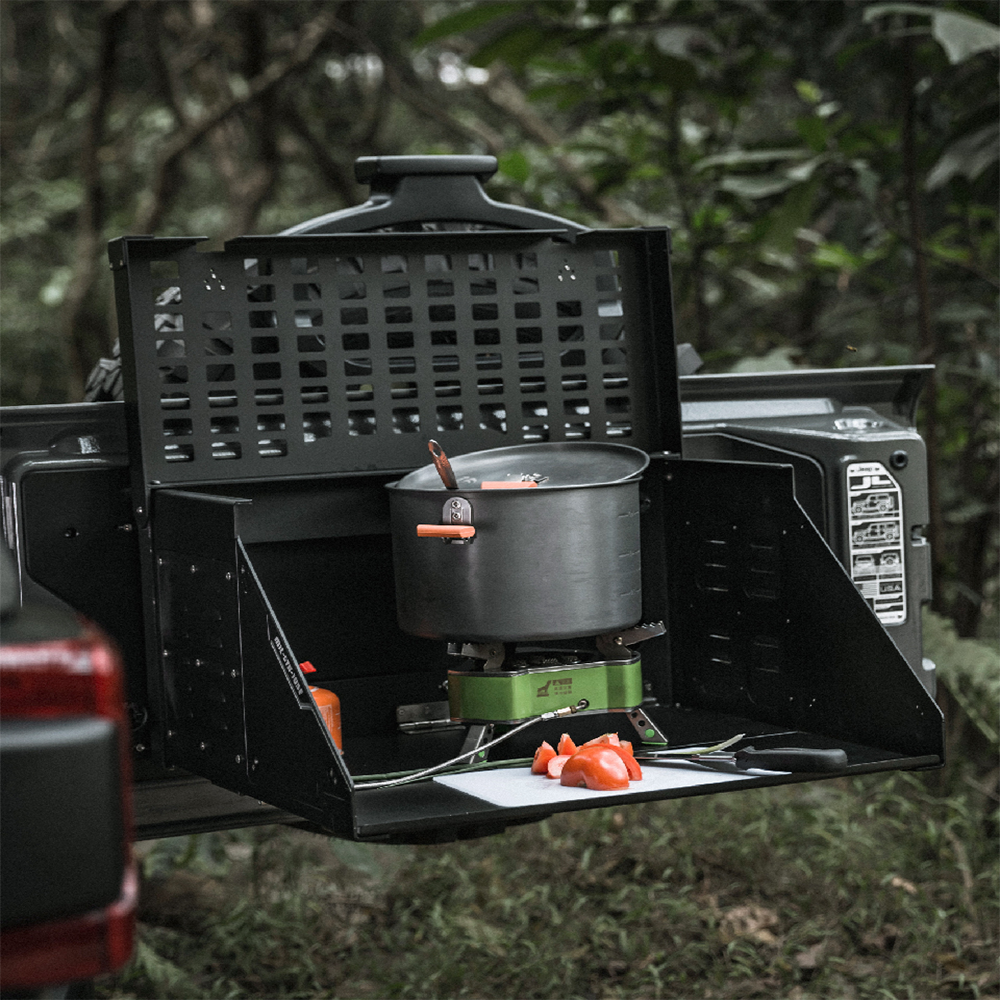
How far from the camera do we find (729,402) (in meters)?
2.76

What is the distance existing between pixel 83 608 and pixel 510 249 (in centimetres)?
97

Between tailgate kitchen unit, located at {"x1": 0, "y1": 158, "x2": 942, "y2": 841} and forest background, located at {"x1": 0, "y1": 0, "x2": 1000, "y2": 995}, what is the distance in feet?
4.76

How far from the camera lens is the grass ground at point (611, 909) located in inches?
135

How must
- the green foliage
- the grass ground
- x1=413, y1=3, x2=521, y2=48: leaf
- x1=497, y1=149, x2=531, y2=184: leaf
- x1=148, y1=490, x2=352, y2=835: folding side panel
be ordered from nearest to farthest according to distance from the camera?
x1=148, y1=490, x2=352, y2=835: folding side panel
the grass ground
the green foliage
x1=413, y1=3, x2=521, y2=48: leaf
x1=497, y1=149, x2=531, y2=184: leaf

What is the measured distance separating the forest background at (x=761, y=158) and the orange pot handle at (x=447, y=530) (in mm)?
1990

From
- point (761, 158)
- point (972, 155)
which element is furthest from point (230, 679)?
point (761, 158)

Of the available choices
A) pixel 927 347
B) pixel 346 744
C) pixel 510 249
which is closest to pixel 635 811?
pixel 927 347

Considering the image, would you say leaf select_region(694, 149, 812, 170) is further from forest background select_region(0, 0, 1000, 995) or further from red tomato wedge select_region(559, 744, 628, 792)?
red tomato wedge select_region(559, 744, 628, 792)

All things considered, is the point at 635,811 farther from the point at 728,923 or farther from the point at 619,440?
the point at 619,440

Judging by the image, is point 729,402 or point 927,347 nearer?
point 729,402

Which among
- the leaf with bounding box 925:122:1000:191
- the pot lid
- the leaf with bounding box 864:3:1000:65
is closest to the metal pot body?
the pot lid

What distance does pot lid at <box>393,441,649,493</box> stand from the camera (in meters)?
2.31

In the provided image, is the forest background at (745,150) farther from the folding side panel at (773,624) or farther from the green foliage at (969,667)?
the folding side panel at (773,624)

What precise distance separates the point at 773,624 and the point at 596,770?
51 centimetres
